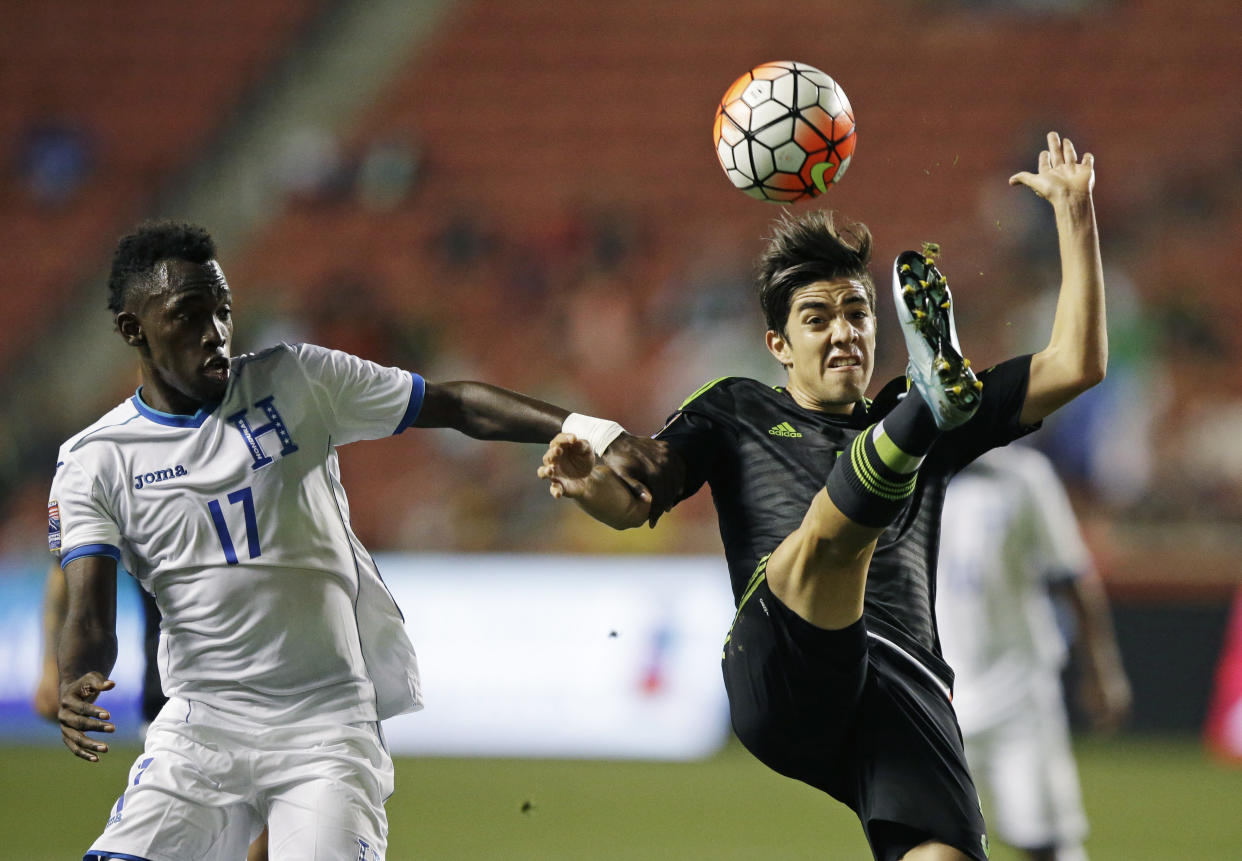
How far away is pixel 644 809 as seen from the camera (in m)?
8.32

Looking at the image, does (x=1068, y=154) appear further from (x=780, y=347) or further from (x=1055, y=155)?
(x=780, y=347)

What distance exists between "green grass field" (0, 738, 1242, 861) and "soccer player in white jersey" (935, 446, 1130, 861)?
1.49 metres

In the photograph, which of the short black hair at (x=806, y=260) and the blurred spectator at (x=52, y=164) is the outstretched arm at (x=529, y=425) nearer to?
the short black hair at (x=806, y=260)

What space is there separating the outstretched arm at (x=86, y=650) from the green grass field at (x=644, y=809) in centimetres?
296

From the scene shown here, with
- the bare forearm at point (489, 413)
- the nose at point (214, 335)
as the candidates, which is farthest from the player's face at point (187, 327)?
the bare forearm at point (489, 413)

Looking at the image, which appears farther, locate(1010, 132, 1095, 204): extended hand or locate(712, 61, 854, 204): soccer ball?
locate(712, 61, 854, 204): soccer ball

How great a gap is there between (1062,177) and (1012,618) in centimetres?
265

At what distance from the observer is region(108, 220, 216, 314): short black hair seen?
3.84 metres

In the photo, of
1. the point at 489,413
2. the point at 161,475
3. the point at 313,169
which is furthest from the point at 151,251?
the point at 313,169

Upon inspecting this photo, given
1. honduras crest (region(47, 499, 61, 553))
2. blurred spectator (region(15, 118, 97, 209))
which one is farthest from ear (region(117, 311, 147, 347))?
blurred spectator (region(15, 118, 97, 209))

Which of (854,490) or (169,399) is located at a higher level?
(169,399)

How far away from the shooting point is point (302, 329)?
14.1 metres

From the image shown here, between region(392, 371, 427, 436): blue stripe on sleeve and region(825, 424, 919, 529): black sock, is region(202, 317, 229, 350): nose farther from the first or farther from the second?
region(825, 424, 919, 529): black sock

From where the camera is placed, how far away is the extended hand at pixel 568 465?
354 cm
